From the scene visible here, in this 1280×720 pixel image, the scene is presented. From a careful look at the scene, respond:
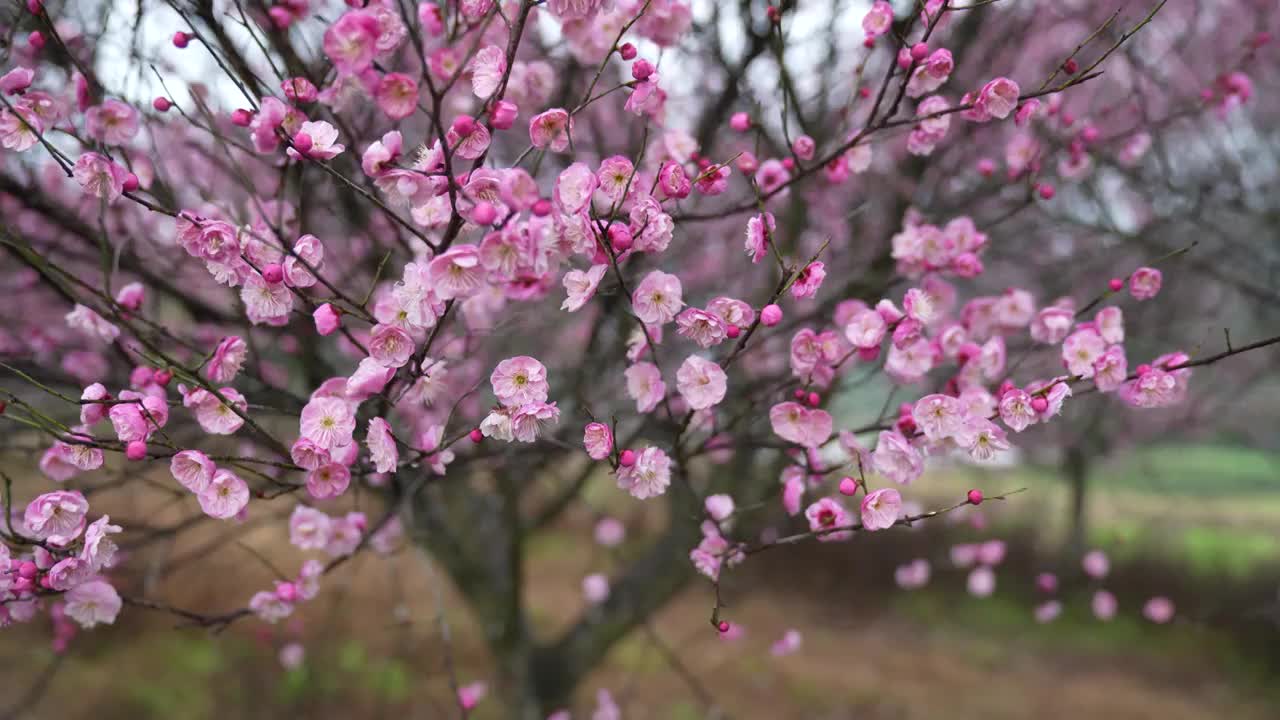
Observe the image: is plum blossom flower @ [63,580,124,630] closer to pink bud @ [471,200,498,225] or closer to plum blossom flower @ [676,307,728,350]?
pink bud @ [471,200,498,225]

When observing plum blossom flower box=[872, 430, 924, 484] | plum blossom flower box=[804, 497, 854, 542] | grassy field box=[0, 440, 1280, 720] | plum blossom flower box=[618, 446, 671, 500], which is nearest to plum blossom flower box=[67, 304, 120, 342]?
plum blossom flower box=[618, 446, 671, 500]

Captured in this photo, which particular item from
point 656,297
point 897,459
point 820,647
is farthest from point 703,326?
point 820,647

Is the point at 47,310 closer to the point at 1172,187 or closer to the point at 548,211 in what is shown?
the point at 548,211

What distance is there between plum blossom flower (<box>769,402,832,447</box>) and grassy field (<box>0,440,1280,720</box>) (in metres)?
3.33

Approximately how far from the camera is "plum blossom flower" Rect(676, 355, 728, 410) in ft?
5.38

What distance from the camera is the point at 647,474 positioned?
1.66m

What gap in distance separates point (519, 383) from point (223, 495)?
2.19ft

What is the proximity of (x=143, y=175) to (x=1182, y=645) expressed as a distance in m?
9.25

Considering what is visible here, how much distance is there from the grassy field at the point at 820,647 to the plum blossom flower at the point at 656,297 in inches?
136

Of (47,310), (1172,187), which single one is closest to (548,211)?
(1172,187)

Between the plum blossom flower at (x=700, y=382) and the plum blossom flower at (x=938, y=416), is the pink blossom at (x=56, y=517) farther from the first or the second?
the plum blossom flower at (x=938, y=416)

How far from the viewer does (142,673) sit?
21.2 feet

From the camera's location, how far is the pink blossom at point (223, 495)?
156 centimetres

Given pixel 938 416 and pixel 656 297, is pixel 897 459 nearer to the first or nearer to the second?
pixel 938 416
